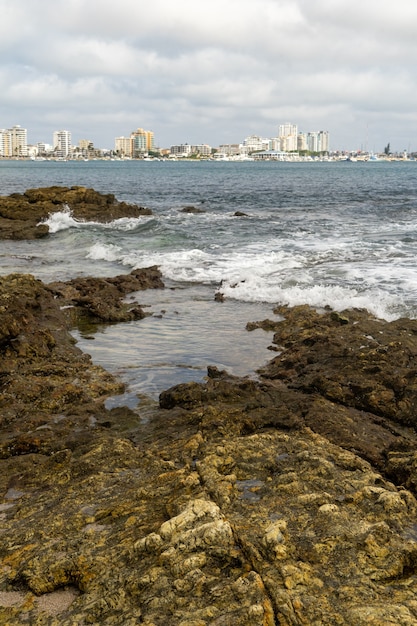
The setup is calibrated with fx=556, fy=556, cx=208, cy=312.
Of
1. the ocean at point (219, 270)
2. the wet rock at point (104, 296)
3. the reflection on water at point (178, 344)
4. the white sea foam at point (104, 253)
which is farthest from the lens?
the white sea foam at point (104, 253)

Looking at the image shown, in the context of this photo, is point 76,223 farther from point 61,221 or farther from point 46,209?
point 46,209

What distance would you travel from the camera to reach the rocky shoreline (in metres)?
3.10

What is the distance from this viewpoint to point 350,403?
6.90 m

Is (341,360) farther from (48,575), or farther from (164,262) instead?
(164,262)

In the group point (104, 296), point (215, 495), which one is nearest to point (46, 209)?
point (104, 296)

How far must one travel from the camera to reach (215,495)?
13.6 feet

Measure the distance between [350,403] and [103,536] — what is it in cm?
396

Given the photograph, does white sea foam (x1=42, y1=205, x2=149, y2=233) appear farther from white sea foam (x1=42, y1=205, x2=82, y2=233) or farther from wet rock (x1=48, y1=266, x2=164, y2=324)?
wet rock (x1=48, y1=266, x2=164, y2=324)

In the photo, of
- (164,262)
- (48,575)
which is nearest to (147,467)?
(48,575)

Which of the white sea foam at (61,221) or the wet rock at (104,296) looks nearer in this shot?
the wet rock at (104,296)

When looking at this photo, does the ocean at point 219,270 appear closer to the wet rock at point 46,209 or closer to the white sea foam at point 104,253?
the white sea foam at point 104,253

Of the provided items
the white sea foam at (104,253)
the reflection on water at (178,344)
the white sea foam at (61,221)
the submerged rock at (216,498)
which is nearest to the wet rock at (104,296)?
the reflection on water at (178,344)

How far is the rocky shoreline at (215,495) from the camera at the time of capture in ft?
10.2

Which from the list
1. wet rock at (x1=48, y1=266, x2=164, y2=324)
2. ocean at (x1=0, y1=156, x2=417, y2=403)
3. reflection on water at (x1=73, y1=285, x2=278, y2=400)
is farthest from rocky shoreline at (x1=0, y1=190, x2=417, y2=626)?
wet rock at (x1=48, y1=266, x2=164, y2=324)
